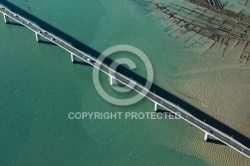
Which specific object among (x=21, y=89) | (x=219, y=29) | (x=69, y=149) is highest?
(x=219, y=29)

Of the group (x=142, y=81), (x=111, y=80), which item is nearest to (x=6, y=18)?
(x=111, y=80)

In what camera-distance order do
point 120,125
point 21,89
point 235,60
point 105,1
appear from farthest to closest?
point 105,1
point 235,60
point 21,89
point 120,125

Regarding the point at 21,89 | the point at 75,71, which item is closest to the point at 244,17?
the point at 75,71

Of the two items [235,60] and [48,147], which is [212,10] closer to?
[235,60]

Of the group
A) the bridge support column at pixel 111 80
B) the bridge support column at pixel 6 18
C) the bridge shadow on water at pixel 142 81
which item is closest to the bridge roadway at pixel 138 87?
the bridge support column at pixel 111 80

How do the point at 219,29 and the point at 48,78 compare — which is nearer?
the point at 48,78

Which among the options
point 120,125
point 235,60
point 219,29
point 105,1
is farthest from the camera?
point 105,1

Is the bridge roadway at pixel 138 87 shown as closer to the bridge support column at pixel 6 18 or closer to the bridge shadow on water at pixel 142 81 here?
the bridge support column at pixel 6 18
